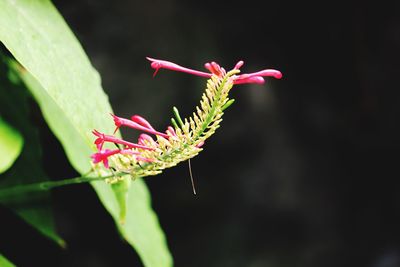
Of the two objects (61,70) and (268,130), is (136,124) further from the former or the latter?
(268,130)

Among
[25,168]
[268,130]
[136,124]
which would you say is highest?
[136,124]

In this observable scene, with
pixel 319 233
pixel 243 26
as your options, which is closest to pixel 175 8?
pixel 243 26

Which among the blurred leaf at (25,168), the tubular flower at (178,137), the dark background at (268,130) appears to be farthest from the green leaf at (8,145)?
the dark background at (268,130)

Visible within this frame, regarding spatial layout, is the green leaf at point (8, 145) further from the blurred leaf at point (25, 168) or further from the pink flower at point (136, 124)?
the pink flower at point (136, 124)

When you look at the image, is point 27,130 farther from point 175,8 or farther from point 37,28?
point 175,8

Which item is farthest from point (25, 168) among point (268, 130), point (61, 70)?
point (268, 130)

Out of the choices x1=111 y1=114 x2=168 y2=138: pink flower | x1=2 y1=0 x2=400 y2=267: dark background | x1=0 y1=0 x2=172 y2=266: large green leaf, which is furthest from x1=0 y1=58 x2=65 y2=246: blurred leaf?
x1=2 y1=0 x2=400 y2=267: dark background

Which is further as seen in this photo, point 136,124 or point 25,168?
point 25,168
